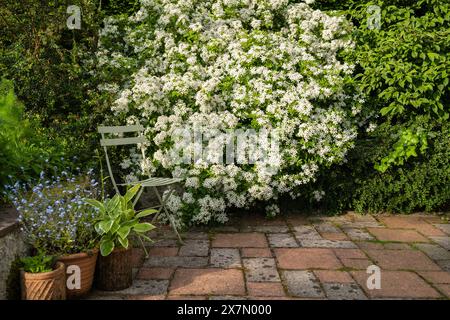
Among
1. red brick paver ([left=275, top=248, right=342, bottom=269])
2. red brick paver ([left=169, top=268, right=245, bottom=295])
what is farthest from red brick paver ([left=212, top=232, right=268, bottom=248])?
red brick paver ([left=169, top=268, right=245, bottom=295])

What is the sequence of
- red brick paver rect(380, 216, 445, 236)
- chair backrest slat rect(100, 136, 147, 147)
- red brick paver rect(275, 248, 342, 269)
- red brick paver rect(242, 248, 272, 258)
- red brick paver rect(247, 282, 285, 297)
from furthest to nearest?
red brick paver rect(380, 216, 445, 236) < chair backrest slat rect(100, 136, 147, 147) < red brick paver rect(242, 248, 272, 258) < red brick paver rect(275, 248, 342, 269) < red brick paver rect(247, 282, 285, 297)

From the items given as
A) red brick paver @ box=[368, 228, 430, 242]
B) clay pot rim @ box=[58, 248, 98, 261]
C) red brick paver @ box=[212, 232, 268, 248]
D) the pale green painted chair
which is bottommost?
red brick paver @ box=[368, 228, 430, 242]

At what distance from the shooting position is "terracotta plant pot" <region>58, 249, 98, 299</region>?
3.67m

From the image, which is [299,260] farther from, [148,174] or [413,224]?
[148,174]

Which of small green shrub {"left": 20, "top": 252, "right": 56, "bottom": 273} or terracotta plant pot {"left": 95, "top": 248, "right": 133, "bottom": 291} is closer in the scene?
small green shrub {"left": 20, "top": 252, "right": 56, "bottom": 273}

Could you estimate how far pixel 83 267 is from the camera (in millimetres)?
3752

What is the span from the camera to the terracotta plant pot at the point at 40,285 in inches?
135

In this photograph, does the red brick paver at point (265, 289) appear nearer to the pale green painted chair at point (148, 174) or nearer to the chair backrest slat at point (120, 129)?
the pale green painted chair at point (148, 174)

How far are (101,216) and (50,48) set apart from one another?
292cm

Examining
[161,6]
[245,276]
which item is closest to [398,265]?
[245,276]

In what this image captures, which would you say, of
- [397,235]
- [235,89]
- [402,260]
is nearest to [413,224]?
[397,235]

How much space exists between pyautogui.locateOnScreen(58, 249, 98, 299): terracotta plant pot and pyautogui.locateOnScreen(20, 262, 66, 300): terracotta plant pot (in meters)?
0.19

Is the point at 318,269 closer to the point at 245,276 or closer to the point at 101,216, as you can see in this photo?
the point at 245,276

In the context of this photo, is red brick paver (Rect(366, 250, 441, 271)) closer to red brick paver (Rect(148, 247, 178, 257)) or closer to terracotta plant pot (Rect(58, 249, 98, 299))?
red brick paver (Rect(148, 247, 178, 257))
